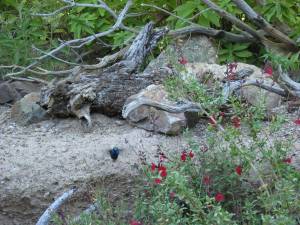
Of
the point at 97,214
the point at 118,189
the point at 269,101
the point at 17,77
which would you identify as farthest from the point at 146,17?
the point at 97,214

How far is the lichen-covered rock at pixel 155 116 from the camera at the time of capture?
16.0ft

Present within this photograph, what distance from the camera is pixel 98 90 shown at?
5.23 meters

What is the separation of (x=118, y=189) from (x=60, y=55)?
251 centimetres

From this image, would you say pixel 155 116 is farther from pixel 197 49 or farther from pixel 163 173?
pixel 163 173

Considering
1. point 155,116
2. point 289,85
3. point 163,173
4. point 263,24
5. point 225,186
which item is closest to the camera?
point 163,173

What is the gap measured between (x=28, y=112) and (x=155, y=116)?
1.03 metres

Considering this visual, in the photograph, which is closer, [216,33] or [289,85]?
[289,85]

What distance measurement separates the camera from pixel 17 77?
6.06 meters

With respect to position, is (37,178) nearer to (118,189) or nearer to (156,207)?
(118,189)

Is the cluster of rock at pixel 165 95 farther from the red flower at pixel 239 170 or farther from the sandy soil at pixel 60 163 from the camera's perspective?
the red flower at pixel 239 170

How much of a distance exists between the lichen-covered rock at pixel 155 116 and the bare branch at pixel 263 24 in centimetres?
119

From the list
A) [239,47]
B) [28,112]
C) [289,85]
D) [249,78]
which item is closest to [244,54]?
[239,47]

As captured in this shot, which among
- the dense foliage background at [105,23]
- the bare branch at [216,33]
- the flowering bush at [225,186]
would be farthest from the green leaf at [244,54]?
the flowering bush at [225,186]

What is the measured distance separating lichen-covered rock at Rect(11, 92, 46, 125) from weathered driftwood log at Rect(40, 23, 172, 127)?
0.22ft
